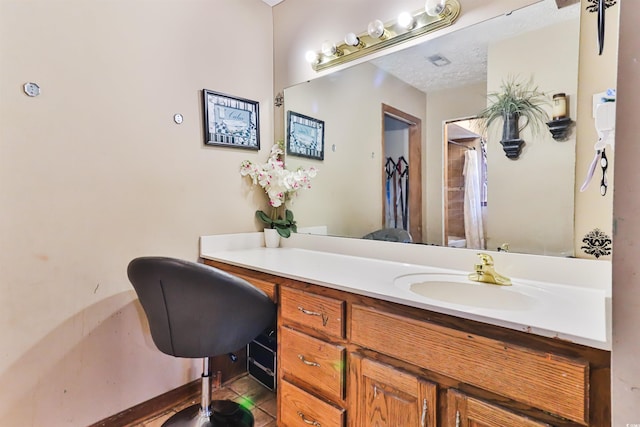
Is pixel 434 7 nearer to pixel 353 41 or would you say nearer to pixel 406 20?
pixel 406 20

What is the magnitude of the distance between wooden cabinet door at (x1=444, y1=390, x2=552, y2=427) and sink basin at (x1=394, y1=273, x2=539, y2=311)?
35cm

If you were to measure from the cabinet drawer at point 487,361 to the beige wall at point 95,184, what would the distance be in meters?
1.20

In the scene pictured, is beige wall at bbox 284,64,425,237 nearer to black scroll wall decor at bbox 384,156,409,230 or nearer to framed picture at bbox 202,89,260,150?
black scroll wall decor at bbox 384,156,409,230

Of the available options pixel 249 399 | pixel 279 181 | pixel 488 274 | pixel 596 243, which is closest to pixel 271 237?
pixel 279 181

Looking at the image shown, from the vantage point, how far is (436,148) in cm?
149

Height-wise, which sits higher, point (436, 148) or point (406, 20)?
point (406, 20)

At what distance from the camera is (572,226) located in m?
1.14

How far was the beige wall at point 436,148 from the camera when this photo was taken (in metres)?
1.41

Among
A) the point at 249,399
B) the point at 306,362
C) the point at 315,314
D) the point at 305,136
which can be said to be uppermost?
the point at 305,136

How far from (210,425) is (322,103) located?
1792mm

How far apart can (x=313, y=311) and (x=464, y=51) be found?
1.26 meters

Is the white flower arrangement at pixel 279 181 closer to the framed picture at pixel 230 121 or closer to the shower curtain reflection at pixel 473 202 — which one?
the framed picture at pixel 230 121

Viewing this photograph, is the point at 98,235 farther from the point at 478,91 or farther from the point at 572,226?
the point at 572,226

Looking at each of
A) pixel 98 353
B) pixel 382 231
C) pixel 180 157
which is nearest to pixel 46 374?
pixel 98 353
